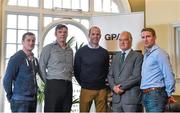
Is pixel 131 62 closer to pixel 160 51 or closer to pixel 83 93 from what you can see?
pixel 160 51

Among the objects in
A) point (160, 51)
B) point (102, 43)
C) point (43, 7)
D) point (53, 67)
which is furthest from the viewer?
point (43, 7)

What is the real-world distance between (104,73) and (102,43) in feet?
3.78

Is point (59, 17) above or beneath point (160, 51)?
above

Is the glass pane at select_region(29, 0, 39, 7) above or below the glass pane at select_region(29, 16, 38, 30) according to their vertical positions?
above

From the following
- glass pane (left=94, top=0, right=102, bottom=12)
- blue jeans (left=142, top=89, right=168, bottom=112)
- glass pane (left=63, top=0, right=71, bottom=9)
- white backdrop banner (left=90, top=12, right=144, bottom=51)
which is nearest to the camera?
blue jeans (left=142, top=89, right=168, bottom=112)

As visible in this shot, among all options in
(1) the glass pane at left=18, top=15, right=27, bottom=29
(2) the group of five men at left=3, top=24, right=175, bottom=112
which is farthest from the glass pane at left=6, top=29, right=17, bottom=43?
(2) the group of five men at left=3, top=24, right=175, bottom=112

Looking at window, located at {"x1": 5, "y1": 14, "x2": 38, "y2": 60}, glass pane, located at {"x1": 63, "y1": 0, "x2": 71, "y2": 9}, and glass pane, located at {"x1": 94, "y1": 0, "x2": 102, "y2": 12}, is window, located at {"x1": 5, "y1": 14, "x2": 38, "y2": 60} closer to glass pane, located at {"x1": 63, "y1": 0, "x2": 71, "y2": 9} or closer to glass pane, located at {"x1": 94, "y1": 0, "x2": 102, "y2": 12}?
glass pane, located at {"x1": 63, "y1": 0, "x2": 71, "y2": 9}

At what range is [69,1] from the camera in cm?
613

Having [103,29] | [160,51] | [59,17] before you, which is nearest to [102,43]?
[103,29]

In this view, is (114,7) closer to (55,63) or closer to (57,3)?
(57,3)

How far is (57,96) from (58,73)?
27 centimetres

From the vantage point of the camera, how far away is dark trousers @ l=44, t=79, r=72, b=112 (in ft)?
13.2

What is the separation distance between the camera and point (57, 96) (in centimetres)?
402

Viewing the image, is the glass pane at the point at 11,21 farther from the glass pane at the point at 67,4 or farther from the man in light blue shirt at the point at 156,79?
the man in light blue shirt at the point at 156,79
